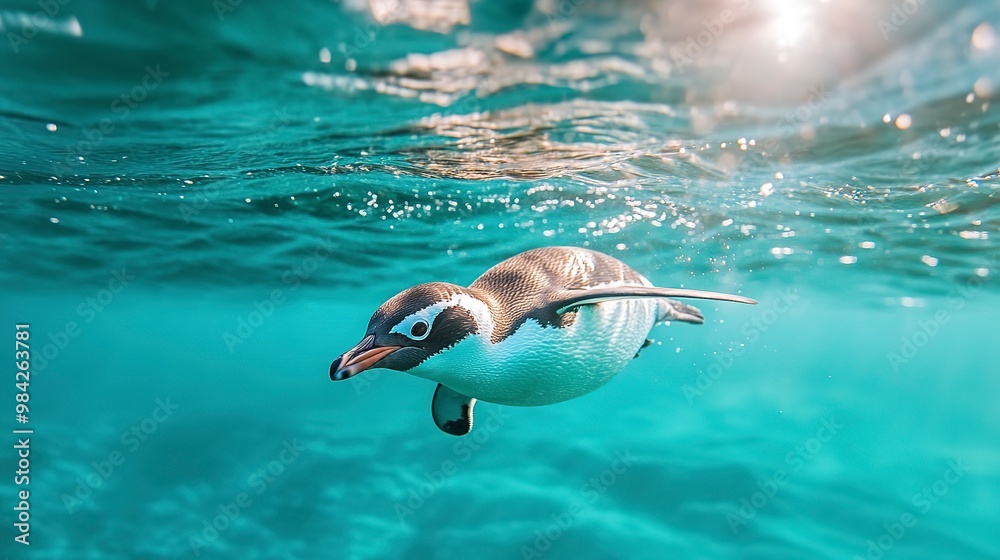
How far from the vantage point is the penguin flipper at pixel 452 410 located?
14.9ft

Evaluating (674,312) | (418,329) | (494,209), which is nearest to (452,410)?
(418,329)

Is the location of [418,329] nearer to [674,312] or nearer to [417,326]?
[417,326]

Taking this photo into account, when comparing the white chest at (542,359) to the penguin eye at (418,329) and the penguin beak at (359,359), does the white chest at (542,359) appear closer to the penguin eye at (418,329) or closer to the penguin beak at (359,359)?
the penguin eye at (418,329)

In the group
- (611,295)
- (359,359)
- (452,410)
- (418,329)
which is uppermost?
(611,295)

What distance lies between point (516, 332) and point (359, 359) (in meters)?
1.09

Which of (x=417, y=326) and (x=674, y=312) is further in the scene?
(x=674, y=312)

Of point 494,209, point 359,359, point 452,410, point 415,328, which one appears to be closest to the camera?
point 359,359

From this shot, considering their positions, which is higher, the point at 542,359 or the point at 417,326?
the point at 417,326

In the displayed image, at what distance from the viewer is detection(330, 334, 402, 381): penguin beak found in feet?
8.95

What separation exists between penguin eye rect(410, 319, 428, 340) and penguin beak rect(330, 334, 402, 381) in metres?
0.11

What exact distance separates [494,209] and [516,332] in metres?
7.37

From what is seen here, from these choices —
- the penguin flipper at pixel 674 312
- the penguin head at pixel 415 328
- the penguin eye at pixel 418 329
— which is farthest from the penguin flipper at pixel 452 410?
the penguin flipper at pixel 674 312

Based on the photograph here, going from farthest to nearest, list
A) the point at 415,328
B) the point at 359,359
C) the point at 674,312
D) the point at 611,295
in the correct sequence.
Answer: the point at 674,312 < the point at 611,295 < the point at 415,328 < the point at 359,359

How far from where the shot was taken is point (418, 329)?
314 cm
